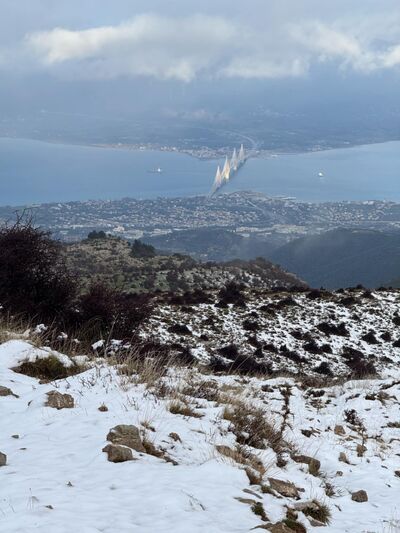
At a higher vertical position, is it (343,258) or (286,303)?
(343,258)

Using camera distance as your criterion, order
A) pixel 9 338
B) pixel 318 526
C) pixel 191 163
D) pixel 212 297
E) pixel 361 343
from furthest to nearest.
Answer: pixel 191 163
pixel 212 297
pixel 361 343
pixel 9 338
pixel 318 526

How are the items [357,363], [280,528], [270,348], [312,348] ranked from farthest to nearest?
[312,348], [270,348], [357,363], [280,528]

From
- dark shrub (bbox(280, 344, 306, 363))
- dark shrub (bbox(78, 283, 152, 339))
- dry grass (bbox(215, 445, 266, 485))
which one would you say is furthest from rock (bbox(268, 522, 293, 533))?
dark shrub (bbox(280, 344, 306, 363))

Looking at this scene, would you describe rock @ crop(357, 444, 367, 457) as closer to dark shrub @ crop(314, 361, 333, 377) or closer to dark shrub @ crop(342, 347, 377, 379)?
dark shrub @ crop(342, 347, 377, 379)

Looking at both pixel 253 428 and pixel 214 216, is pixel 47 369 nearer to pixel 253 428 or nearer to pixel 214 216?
pixel 253 428

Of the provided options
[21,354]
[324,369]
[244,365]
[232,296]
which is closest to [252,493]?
[21,354]

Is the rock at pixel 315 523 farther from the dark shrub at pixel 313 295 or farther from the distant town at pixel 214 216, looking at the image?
the distant town at pixel 214 216

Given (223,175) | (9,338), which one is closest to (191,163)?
(223,175)

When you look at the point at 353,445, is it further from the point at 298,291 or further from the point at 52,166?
the point at 52,166
